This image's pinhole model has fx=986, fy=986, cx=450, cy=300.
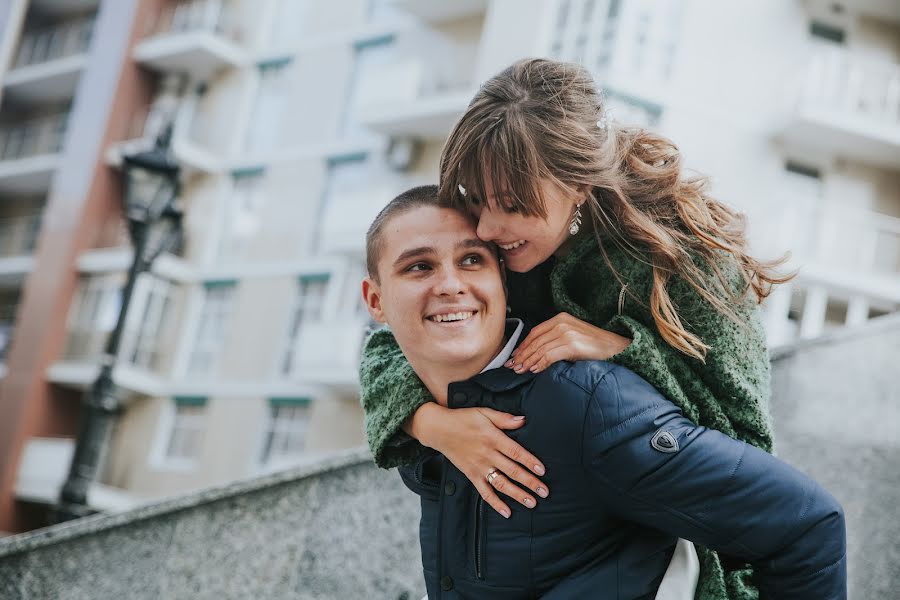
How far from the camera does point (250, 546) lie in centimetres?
455

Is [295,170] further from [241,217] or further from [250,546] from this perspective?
[250,546]

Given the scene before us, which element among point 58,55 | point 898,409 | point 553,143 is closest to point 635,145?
point 553,143

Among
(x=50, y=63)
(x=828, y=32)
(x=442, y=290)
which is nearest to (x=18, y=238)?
(x=50, y=63)

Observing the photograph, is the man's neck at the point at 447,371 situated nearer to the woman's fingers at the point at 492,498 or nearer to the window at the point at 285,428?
the woman's fingers at the point at 492,498

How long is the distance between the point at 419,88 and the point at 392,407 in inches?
792

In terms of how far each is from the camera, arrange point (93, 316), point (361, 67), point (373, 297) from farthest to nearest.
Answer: point (93, 316) → point (361, 67) → point (373, 297)

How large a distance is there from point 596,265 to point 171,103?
26918 mm

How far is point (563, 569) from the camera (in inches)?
97.0

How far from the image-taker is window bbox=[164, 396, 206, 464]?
2406cm

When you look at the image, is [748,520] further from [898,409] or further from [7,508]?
[7,508]

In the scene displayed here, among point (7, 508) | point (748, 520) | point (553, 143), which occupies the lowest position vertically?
point (7, 508)

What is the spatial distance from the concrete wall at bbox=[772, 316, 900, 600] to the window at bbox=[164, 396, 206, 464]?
2118 cm

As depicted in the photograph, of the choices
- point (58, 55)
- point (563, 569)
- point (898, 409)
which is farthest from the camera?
point (58, 55)

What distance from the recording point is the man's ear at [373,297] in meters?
2.95
